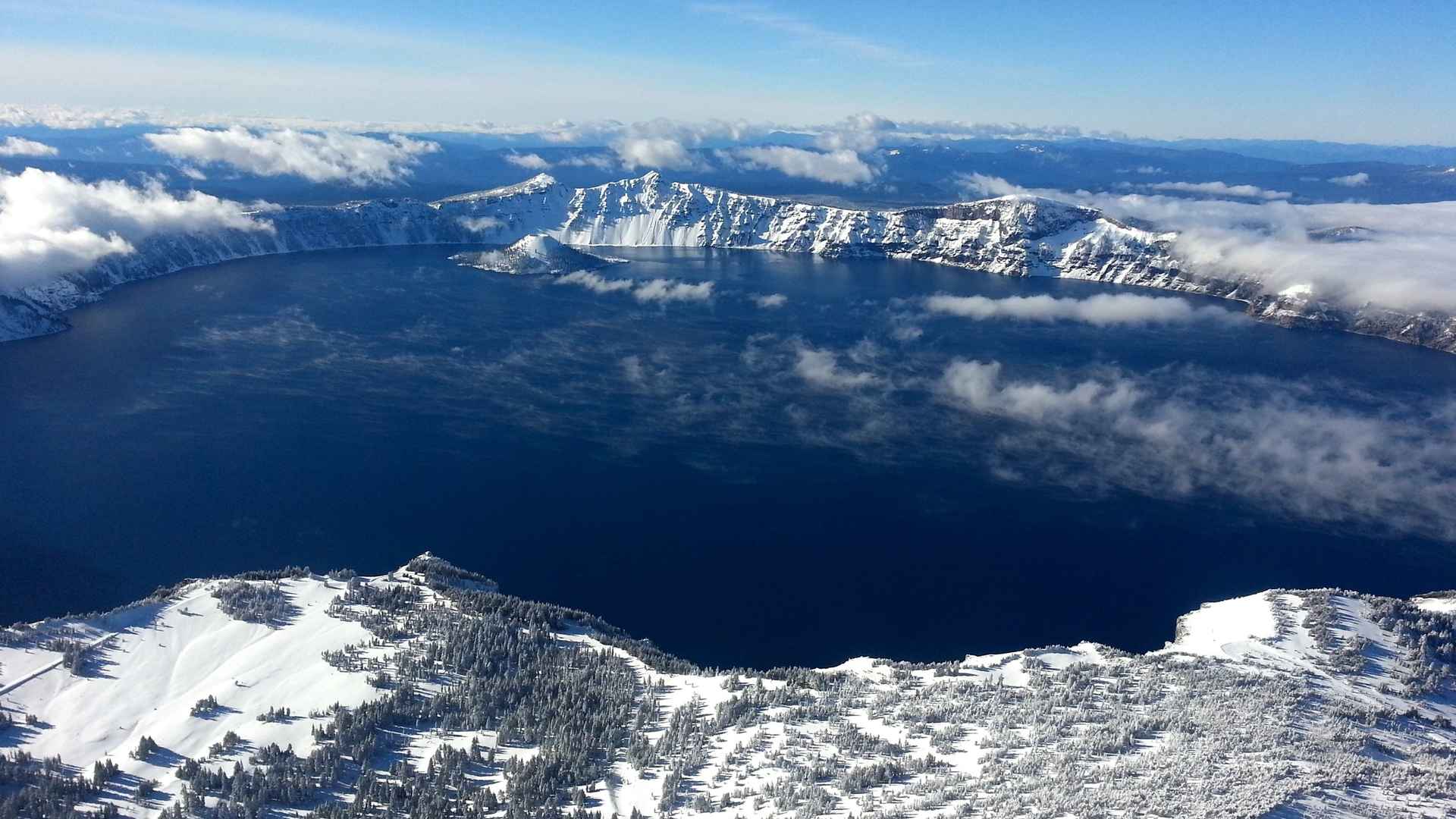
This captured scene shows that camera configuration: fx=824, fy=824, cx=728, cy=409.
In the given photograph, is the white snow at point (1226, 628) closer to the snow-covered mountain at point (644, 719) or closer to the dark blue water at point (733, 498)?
the snow-covered mountain at point (644, 719)

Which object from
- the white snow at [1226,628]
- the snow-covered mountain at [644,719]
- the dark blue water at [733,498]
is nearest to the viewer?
the snow-covered mountain at [644,719]

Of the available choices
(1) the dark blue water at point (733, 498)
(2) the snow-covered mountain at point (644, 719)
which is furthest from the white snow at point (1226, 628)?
(1) the dark blue water at point (733, 498)

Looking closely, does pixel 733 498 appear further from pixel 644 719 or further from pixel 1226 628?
pixel 1226 628

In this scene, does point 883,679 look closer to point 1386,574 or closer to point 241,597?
point 241,597

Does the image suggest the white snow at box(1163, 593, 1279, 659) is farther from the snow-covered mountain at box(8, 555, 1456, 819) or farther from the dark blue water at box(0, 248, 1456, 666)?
the dark blue water at box(0, 248, 1456, 666)

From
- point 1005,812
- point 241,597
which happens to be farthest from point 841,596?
point 241,597

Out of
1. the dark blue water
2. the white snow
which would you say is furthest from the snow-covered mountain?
the dark blue water

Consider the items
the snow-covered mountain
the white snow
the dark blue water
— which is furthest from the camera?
the dark blue water
